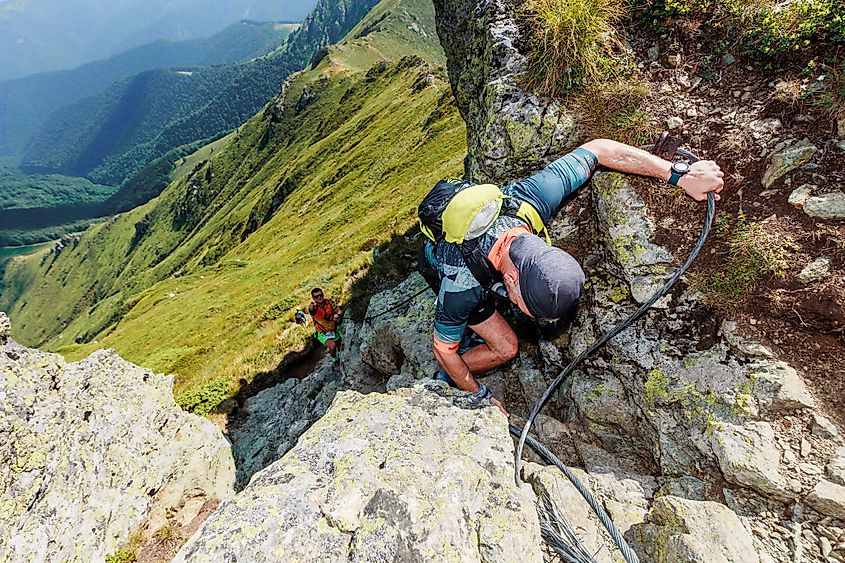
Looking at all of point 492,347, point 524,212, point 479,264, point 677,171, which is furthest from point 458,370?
point 677,171

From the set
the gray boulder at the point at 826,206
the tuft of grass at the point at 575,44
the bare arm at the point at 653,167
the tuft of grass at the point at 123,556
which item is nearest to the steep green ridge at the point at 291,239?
the tuft of grass at the point at 123,556

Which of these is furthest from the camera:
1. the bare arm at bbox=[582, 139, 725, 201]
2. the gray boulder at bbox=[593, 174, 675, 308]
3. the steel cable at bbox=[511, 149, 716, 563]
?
the gray boulder at bbox=[593, 174, 675, 308]

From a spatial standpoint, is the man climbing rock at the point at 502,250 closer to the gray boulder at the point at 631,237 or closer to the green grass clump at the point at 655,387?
the gray boulder at the point at 631,237

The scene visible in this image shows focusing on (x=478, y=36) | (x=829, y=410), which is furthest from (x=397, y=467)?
(x=478, y=36)

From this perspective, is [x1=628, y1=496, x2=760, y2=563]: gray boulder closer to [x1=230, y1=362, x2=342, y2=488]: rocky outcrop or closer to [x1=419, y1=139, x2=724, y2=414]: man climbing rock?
[x1=419, y1=139, x2=724, y2=414]: man climbing rock

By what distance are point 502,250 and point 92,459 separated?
8.21m

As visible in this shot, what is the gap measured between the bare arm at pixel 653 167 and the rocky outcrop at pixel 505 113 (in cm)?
124

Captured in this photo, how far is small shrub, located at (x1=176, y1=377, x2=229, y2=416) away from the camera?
61.3 ft

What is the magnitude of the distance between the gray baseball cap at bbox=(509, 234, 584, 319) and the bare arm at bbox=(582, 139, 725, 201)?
2.85 meters

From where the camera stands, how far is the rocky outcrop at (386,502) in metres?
Answer: 5.04

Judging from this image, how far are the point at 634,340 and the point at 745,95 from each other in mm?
4435

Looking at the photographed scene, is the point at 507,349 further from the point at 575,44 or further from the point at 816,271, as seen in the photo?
the point at 575,44

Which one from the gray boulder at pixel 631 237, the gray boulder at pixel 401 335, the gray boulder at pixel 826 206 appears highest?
the gray boulder at pixel 826 206

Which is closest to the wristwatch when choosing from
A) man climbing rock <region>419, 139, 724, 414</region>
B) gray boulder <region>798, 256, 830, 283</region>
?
man climbing rock <region>419, 139, 724, 414</region>
